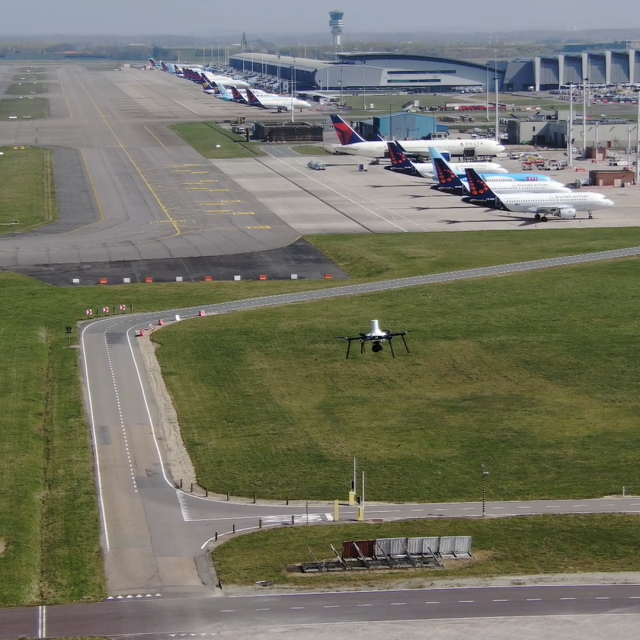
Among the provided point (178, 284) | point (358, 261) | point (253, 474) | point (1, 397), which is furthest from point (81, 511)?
point (358, 261)

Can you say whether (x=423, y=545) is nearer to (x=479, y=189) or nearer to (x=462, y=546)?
(x=462, y=546)

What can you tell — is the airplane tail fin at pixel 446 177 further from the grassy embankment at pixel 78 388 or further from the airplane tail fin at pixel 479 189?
the grassy embankment at pixel 78 388

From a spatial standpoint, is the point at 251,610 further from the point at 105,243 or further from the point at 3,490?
the point at 105,243

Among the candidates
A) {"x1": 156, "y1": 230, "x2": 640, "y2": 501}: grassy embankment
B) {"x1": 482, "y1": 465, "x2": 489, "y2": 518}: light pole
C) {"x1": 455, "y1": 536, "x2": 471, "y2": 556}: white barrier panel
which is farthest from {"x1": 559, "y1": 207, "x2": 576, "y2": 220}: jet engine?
{"x1": 455, "y1": 536, "x2": 471, "y2": 556}: white barrier panel

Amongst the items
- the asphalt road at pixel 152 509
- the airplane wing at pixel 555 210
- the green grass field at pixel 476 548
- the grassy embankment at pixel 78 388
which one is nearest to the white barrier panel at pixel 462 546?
the green grass field at pixel 476 548

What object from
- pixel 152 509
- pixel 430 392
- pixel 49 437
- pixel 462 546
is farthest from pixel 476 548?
pixel 49 437
